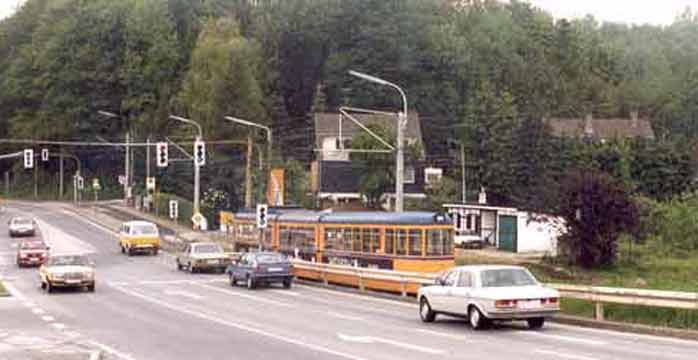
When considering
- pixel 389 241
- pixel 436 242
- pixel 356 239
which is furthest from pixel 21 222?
pixel 436 242

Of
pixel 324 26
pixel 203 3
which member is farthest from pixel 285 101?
pixel 203 3

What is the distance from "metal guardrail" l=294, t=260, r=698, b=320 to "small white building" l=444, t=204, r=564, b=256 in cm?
2393

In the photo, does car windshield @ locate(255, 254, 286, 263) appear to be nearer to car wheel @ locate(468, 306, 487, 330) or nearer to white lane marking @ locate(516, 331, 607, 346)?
car wheel @ locate(468, 306, 487, 330)

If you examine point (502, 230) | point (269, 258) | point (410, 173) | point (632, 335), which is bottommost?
point (632, 335)

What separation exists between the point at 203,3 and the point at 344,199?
53.6m

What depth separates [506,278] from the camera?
24.9 metres

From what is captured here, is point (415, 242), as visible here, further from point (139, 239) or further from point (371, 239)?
point (139, 239)

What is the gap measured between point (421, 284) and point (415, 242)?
4.70 m

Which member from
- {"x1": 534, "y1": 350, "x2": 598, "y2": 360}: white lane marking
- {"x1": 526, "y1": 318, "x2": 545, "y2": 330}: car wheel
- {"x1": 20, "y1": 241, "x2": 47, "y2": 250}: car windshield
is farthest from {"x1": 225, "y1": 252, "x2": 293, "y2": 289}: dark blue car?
{"x1": 534, "y1": 350, "x2": 598, "y2": 360}: white lane marking

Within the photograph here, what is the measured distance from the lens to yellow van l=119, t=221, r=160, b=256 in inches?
2761

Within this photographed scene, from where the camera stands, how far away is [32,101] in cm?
13562

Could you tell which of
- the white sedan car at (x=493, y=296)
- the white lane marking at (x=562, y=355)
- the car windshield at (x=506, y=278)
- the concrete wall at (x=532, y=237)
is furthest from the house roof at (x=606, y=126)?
the white lane marking at (x=562, y=355)

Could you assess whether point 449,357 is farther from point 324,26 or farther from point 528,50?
point 528,50

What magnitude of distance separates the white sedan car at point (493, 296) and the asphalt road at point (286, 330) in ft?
1.32
